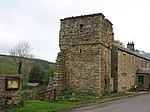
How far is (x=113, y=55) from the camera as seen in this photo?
110ft

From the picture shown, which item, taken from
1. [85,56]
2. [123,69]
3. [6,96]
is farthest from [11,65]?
[6,96]

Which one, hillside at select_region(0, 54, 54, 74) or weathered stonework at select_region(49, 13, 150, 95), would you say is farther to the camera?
hillside at select_region(0, 54, 54, 74)

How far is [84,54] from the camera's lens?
28.8 meters

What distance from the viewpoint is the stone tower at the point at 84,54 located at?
28.0 m

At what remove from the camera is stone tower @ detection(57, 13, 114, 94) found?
1104 inches

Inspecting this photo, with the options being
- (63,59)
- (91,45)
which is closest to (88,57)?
(91,45)

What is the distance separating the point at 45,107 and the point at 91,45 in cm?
1355

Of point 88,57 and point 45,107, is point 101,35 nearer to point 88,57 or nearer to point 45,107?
point 88,57

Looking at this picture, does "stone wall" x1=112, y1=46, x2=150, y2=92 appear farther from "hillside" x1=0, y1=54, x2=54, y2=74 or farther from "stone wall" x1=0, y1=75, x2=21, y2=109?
"hillside" x1=0, y1=54, x2=54, y2=74

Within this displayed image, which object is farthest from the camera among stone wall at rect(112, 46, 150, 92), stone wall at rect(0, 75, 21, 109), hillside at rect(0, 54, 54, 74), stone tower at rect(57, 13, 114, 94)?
hillside at rect(0, 54, 54, 74)

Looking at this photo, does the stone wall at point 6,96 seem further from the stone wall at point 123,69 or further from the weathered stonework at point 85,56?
the stone wall at point 123,69

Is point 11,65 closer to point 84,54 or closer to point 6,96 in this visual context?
point 84,54

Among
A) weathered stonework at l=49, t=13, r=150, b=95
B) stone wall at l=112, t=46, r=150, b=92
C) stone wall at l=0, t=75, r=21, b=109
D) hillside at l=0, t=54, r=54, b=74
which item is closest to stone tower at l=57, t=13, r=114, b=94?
weathered stonework at l=49, t=13, r=150, b=95

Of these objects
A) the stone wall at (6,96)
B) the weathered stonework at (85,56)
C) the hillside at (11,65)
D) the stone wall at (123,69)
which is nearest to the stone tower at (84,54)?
the weathered stonework at (85,56)
